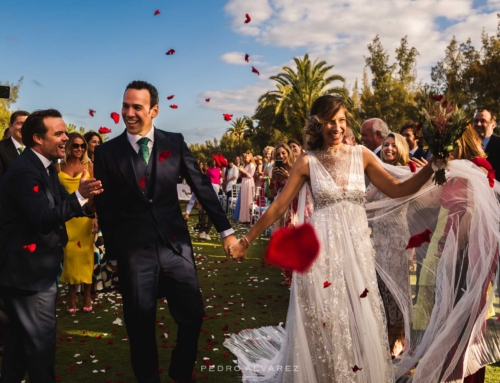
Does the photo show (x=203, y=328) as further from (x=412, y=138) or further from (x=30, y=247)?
(x=412, y=138)

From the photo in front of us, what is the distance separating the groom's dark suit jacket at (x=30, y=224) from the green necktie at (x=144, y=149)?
70cm

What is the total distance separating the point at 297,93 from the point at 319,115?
1600 inches

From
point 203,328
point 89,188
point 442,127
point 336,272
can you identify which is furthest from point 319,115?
point 203,328

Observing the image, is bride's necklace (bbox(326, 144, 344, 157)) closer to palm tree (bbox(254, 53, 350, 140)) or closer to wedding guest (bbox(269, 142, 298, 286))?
wedding guest (bbox(269, 142, 298, 286))

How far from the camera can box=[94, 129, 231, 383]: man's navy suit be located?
395cm

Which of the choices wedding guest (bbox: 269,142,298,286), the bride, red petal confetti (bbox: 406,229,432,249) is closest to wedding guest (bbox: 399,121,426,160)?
wedding guest (bbox: 269,142,298,286)

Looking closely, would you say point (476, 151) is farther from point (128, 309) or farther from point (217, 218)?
point (128, 309)

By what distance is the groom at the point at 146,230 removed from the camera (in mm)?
3949

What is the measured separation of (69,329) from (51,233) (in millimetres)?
2851

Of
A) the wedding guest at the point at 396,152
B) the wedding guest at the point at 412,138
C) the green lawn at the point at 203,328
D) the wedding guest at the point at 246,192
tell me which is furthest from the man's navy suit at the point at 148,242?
the wedding guest at the point at 246,192

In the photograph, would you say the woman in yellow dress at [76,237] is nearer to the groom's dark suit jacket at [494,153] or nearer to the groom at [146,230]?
the groom at [146,230]

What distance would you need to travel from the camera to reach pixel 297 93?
43.7 meters

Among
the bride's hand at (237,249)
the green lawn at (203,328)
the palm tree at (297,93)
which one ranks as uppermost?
the palm tree at (297,93)

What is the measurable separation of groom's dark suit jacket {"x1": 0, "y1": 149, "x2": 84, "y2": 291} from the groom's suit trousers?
600 millimetres
